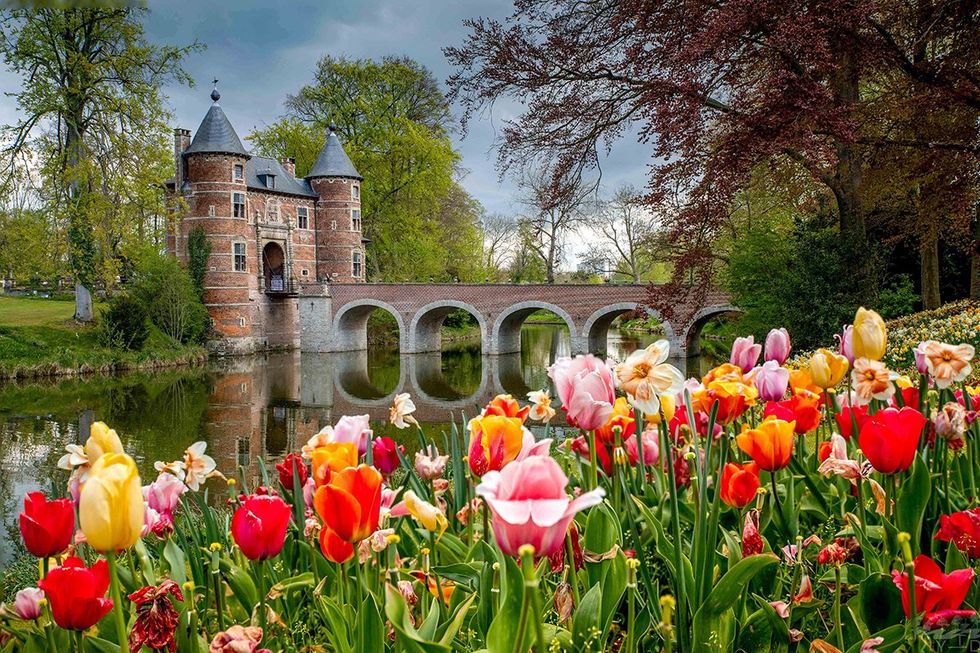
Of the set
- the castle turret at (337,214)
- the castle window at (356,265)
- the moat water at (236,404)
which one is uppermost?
the castle turret at (337,214)

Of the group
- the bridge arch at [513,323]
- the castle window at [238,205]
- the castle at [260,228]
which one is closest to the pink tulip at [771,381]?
the bridge arch at [513,323]

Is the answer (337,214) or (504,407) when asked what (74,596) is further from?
(337,214)

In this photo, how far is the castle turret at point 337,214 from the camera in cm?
2870

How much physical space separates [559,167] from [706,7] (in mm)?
2483

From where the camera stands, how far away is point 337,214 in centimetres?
2911

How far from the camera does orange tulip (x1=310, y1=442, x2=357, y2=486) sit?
1257mm

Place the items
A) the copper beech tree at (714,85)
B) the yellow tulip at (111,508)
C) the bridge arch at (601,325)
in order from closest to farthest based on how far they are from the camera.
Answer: the yellow tulip at (111,508)
the copper beech tree at (714,85)
the bridge arch at (601,325)

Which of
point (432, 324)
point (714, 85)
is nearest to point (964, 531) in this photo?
point (714, 85)

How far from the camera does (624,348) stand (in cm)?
2733

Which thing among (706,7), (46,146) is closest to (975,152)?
(706,7)

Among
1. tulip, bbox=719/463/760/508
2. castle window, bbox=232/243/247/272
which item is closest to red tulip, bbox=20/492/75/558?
tulip, bbox=719/463/760/508

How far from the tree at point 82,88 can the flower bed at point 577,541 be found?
1936 centimetres

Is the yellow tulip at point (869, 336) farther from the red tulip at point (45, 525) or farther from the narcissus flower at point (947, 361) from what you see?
the red tulip at point (45, 525)

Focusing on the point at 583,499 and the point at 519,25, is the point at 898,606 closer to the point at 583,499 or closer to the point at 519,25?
the point at 583,499
